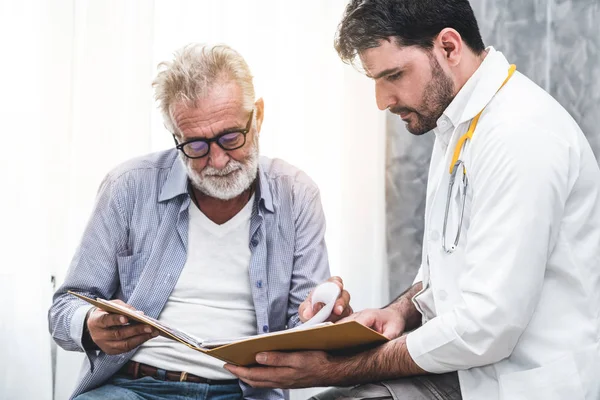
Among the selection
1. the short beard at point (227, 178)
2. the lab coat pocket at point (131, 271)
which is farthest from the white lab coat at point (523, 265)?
the lab coat pocket at point (131, 271)

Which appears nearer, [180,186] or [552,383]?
[552,383]

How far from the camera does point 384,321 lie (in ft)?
5.85

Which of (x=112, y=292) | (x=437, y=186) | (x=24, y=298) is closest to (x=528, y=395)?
(x=437, y=186)

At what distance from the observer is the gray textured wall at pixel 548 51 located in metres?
1.89

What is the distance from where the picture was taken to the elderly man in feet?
6.30

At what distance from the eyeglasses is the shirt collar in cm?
9

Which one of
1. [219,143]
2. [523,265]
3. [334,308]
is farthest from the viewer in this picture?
[219,143]

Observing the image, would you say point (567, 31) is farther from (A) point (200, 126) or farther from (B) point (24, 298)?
(B) point (24, 298)

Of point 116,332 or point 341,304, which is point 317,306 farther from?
point 116,332

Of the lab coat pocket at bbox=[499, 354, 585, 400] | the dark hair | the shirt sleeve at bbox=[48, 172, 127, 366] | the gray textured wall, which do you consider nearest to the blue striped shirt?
the shirt sleeve at bbox=[48, 172, 127, 366]

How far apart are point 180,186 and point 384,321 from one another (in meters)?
0.68

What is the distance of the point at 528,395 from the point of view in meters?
1.41

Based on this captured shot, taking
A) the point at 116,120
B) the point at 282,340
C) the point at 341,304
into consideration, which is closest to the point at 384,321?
the point at 341,304

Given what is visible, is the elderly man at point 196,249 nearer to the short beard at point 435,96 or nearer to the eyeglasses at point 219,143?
the eyeglasses at point 219,143
